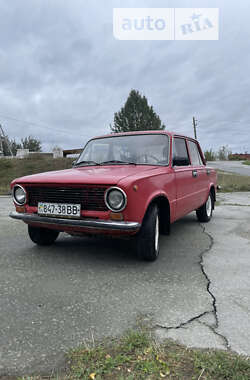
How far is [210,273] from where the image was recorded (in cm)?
294

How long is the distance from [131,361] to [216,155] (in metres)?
52.8

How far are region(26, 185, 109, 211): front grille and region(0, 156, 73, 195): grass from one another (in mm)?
17213

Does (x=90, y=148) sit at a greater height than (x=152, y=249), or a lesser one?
greater

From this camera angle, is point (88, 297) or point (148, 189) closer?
point (88, 297)

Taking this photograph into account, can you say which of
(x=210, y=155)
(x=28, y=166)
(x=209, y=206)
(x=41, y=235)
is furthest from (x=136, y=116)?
(x=41, y=235)

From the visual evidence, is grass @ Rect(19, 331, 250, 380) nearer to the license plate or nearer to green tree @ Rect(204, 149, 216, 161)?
the license plate

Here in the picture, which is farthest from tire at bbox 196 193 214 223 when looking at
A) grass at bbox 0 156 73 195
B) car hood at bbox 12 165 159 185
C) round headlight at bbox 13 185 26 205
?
grass at bbox 0 156 73 195

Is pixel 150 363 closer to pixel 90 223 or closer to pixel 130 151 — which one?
pixel 90 223

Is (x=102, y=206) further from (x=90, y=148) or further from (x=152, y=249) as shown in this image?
(x=90, y=148)

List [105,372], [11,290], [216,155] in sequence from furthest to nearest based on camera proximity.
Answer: [216,155] → [11,290] → [105,372]

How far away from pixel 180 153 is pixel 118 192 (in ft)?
6.05

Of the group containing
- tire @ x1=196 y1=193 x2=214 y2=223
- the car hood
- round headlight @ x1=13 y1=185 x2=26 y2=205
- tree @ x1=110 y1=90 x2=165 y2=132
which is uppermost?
tree @ x1=110 y1=90 x2=165 y2=132

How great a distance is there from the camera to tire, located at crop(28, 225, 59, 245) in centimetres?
377

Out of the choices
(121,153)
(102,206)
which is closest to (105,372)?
(102,206)
